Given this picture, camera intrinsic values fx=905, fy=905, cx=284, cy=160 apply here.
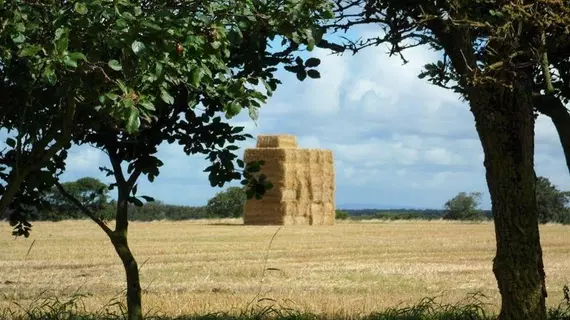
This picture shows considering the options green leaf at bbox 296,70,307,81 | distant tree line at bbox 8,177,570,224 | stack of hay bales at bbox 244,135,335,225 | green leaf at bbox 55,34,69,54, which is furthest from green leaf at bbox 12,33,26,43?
distant tree line at bbox 8,177,570,224

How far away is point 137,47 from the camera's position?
150 inches

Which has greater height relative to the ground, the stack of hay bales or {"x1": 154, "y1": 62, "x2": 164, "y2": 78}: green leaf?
the stack of hay bales

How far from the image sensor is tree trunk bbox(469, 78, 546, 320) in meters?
6.25

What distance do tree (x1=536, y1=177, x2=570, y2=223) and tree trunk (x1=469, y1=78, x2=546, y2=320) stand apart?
53284 millimetres

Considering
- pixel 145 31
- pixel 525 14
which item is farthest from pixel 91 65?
pixel 525 14

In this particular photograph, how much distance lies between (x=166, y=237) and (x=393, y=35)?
22.6m

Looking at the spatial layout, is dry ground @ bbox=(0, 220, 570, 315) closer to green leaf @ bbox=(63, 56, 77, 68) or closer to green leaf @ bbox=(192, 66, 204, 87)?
green leaf @ bbox=(192, 66, 204, 87)

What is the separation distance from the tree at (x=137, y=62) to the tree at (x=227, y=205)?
193 ft

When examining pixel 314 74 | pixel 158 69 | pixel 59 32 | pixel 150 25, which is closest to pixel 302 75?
pixel 314 74

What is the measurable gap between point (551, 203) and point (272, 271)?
4704cm

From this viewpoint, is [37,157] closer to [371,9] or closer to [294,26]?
[294,26]

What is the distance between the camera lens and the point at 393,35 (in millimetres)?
6980

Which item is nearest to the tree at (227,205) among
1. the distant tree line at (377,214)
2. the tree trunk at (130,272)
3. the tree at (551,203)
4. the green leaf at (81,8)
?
the distant tree line at (377,214)

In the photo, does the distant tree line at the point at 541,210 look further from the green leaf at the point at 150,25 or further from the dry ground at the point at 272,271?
the green leaf at the point at 150,25
